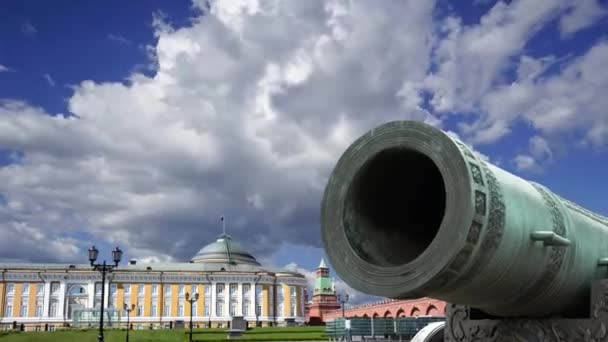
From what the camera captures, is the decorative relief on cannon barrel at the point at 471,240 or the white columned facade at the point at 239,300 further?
the white columned facade at the point at 239,300

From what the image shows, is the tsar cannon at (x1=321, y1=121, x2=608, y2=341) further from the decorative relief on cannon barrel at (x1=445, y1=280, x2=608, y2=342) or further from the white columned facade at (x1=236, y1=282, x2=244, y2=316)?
the white columned facade at (x1=236, y1=282, x2=244, y2=316)

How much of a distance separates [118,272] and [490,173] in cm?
8733

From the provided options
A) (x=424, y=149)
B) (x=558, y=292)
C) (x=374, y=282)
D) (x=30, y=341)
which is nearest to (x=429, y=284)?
(x=374, y=282)

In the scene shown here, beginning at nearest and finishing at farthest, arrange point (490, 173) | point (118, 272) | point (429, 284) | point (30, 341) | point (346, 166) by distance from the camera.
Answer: point (429, 284), point (490, 173), point (346, 166), point (30, 341), point (118, 272)

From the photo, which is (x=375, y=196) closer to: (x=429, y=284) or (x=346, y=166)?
(x=346, y=166)

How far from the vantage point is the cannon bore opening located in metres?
4.84

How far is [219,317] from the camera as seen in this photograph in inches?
3553

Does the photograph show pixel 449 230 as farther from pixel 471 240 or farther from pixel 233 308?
pixel 233 308

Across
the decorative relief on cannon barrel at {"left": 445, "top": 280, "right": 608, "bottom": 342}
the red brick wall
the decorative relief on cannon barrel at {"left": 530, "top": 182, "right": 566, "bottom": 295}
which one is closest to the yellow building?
the red brick wall

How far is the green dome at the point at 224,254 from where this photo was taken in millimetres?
103750

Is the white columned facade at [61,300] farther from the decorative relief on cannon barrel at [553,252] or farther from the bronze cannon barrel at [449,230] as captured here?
the decorative relief on cannon barrel at [553,252]

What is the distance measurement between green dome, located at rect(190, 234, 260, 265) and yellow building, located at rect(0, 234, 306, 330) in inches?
289

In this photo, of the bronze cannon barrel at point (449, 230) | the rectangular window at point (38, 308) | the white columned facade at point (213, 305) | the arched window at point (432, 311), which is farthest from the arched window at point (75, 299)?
the bronze cannon barrel at point (449, 230)

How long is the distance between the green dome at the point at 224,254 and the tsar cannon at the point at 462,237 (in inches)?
3904
